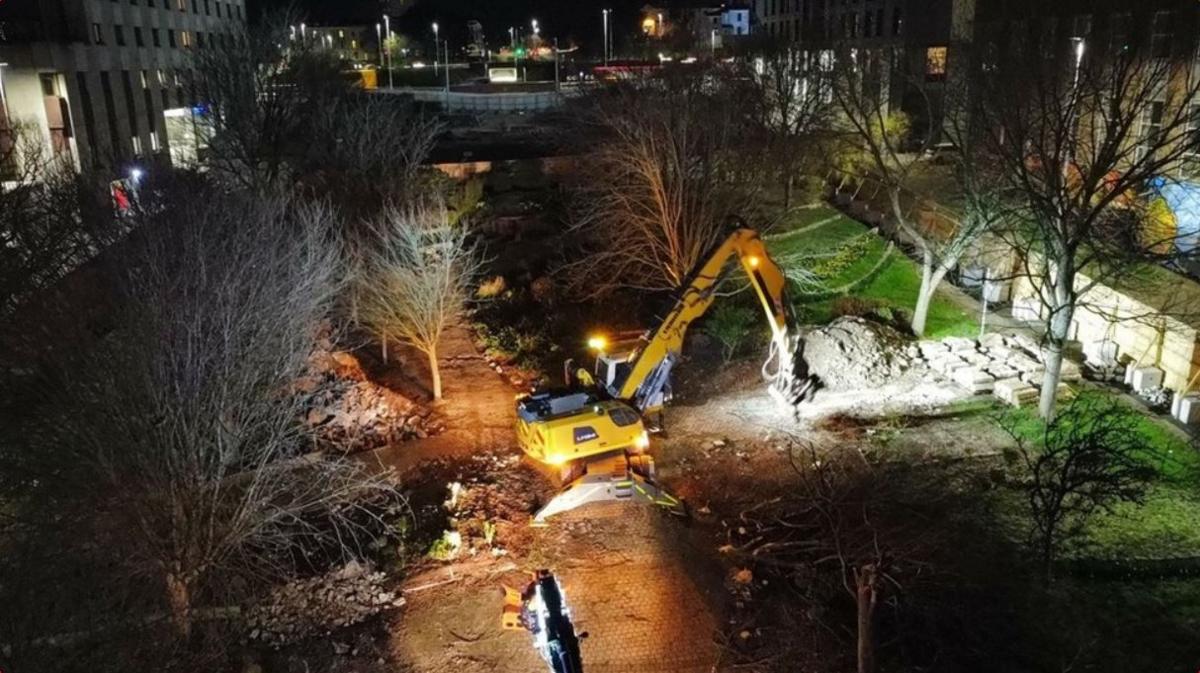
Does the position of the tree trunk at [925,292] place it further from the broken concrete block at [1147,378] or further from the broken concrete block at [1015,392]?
the broken concrete block at [1147,378]

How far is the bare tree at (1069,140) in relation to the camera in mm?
15906

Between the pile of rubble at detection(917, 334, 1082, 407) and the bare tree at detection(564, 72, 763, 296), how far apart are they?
615 centimetres

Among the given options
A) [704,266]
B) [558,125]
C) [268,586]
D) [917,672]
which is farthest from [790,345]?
[558,125]

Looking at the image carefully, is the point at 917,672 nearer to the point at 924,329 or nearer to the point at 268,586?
the point at 268,586

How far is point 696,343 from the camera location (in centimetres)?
2178

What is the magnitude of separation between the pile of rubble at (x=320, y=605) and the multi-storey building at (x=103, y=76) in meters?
18.8

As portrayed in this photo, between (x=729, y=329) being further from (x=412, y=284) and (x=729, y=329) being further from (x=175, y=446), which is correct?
(x=175, y=446)

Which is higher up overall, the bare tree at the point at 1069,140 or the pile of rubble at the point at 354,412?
the bare tree at the point at 1069,140

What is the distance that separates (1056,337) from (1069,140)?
3920 millimetres

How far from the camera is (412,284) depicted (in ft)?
61.9

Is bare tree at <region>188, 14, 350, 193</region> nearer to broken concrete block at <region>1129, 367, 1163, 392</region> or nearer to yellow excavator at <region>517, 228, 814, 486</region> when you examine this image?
yellow excavator at <region>517, 228, 814, 486</region>

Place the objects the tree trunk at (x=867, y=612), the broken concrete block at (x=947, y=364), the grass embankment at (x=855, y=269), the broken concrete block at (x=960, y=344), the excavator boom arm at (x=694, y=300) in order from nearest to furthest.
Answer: the tree trunk at (x=867, y=612) → the excavator boom arm at (x=694, y=300) → the broken concrete block at (x=947, y=364) → the broken concrete block at (x=960, y=344) → the grass embankment at (x=855, y=269)

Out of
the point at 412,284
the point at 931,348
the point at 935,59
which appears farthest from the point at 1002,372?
the point at 935,59

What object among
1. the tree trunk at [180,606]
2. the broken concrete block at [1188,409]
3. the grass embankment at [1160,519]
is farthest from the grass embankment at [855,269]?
the tree trunk at [180,606]
